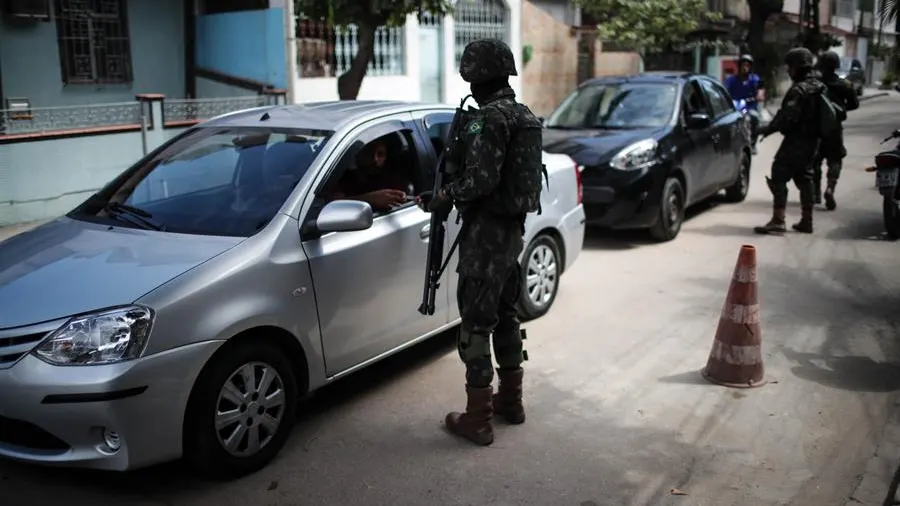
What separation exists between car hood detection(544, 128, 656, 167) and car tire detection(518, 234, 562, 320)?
2.41 meters

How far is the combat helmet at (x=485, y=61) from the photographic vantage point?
3.94m

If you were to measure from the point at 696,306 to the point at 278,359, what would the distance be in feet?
12.6

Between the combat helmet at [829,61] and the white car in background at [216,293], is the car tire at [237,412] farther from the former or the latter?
the combat helmet at [829,61]

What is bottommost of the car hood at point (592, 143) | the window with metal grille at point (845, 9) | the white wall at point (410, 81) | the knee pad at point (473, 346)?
the knee pad at point (473, 346)

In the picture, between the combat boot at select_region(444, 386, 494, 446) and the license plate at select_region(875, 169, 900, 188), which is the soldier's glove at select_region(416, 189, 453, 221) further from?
the license plate at select_region(875, 169, 900, 188)

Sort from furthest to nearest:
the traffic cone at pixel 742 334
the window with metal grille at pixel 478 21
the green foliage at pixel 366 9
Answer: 1. the window with metal grille at pixel 478 21
2. the green foliage at pixel 366 9
3. the traffic cone at pixel 742 334

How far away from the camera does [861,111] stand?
28.1m

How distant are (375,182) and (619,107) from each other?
5.37 meters

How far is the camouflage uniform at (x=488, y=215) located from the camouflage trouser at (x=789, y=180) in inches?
220

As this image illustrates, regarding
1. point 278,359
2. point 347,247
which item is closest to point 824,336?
point 347,247

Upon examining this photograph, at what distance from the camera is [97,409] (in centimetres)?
331

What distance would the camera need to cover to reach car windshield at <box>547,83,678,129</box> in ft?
30.3

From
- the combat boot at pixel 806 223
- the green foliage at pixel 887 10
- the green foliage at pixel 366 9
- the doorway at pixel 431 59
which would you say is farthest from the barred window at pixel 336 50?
the green foliage at pixel 887 10

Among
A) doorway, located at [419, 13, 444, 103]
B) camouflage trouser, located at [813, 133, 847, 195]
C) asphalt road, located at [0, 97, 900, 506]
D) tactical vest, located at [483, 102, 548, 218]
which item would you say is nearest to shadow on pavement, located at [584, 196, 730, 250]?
asphalt road, located at [0, 97, 900, 506]
